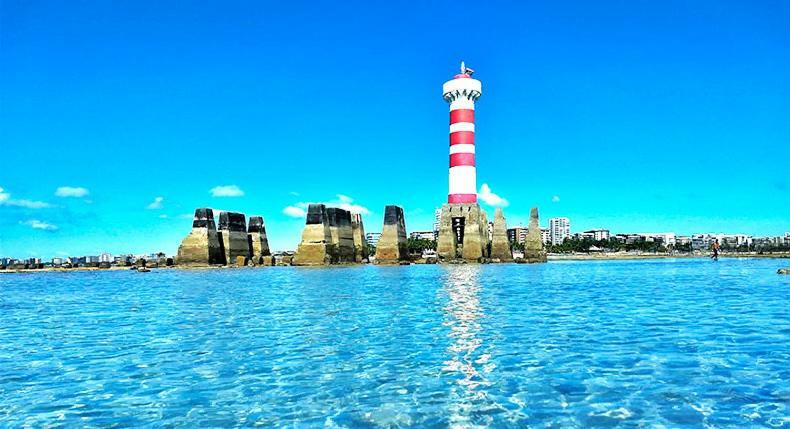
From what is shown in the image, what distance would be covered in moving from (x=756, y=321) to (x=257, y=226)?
76758 millimetres

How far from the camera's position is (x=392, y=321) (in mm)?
18781

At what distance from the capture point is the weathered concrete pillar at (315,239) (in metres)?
73.6

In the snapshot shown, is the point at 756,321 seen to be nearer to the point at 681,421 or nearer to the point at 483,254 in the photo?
the point at 681,421

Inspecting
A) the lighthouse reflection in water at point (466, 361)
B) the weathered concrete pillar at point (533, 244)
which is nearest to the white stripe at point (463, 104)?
the weathered concrete pillar at point (533, 244)

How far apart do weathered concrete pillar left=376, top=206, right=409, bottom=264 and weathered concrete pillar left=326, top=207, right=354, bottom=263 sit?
435cm

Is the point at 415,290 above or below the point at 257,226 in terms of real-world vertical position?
below

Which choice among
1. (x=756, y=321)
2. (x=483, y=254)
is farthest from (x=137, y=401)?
(x=483, y=254)

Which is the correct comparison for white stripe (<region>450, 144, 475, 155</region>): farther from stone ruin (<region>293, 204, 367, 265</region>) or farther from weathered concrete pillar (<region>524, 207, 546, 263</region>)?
weathered concrete pillar (<region>524, 207, 546, 263</region>)

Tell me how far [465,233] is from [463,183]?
6.30 metres

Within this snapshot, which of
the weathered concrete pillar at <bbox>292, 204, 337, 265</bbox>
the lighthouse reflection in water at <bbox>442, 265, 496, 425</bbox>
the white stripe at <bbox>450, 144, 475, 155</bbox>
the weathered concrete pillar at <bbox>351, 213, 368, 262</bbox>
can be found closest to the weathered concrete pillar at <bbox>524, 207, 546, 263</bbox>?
the white stripe at <bbox>450, 144, 475, 155</bbox>

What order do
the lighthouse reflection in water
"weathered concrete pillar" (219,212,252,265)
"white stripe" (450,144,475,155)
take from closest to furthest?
the lighthouse reflection in water, "weathered concrete pillar" (219,212,252,265), "white stripe" (450,144,475,155)

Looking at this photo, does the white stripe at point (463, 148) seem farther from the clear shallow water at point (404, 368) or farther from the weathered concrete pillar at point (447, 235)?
the clear shallow water at point (404, 368)

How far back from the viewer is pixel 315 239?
73.8 m

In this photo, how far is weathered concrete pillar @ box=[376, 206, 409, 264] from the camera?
3113 inches
